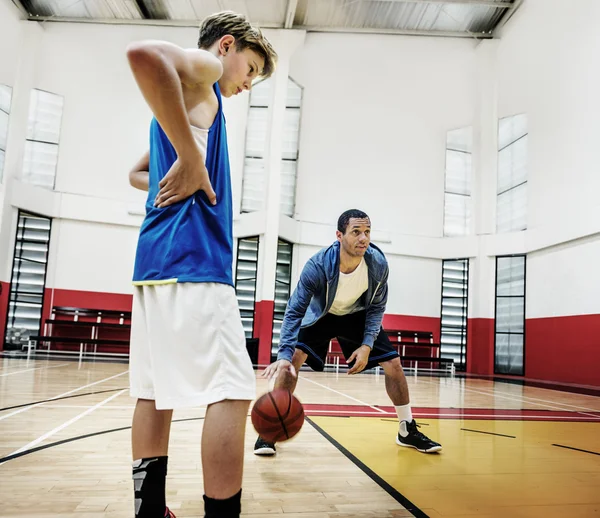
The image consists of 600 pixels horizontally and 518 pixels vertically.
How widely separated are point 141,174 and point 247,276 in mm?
9586

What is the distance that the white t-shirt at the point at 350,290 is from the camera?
3035mm

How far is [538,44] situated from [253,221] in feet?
23.4

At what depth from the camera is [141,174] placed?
158 centimetres

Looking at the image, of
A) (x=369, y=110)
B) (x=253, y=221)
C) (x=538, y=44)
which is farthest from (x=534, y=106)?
(x=253, y=221)

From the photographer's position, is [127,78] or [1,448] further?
[127,78]

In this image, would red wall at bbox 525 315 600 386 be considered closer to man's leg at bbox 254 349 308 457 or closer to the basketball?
man's leg at bbox 254 349 308 457

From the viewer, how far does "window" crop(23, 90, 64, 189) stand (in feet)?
35.1

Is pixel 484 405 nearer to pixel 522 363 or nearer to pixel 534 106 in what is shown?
pixel 522 363

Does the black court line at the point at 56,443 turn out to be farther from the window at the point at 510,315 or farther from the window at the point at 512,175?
the window at the point at 512,175

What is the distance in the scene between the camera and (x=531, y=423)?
4168 mm

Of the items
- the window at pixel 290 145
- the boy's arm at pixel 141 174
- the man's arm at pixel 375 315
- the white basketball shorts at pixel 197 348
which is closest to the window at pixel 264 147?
the window at pixel 290 145

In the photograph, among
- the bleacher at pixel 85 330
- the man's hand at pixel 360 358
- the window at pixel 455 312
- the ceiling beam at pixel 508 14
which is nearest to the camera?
the man's hand at pixel 360 358

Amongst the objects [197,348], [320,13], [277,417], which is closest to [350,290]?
[277,417]

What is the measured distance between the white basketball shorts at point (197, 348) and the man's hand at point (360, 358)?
1626 mm
